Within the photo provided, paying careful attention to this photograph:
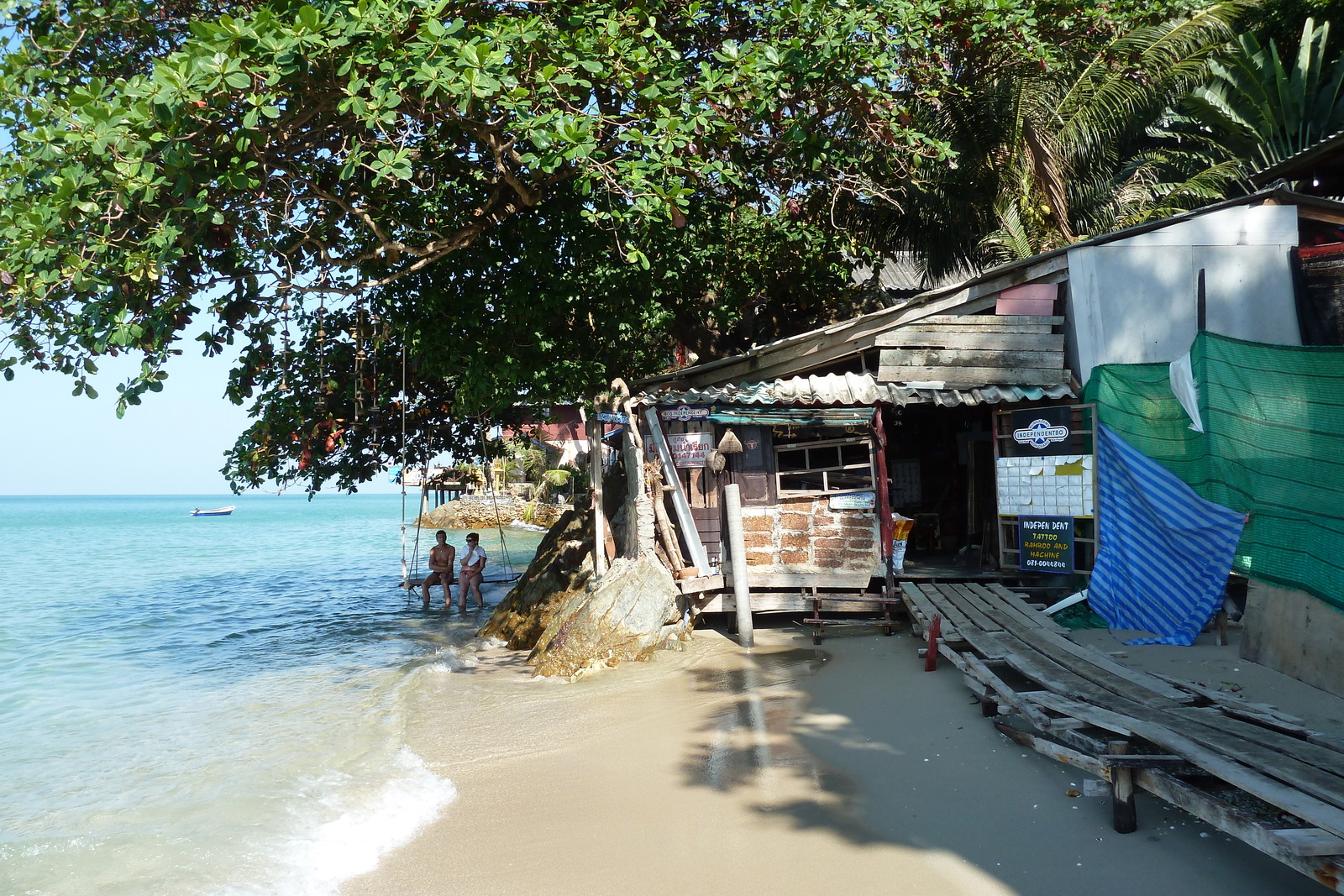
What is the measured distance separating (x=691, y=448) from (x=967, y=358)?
3493 millimetres

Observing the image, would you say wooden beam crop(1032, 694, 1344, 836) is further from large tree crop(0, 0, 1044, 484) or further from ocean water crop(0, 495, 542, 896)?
large tree crop(0, 0, 1044, 484)

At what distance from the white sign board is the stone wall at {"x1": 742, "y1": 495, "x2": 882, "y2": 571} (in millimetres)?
881

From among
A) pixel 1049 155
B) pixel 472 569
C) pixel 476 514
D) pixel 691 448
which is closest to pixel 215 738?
pixel 691 448

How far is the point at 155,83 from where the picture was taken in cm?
745

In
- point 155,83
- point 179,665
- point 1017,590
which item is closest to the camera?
point 155,83

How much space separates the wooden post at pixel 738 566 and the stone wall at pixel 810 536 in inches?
13.2

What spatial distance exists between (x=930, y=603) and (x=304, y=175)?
861 cm

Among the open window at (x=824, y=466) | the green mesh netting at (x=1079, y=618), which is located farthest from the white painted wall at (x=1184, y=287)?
the open window at (x=824, y=466)

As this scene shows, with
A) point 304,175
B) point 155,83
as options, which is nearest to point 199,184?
point 155,83

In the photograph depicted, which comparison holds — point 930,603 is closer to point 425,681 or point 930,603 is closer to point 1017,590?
point 1017,590

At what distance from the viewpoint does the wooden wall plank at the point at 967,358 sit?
400 inches

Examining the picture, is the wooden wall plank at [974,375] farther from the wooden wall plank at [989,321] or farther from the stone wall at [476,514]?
the stone wall at [476,514]

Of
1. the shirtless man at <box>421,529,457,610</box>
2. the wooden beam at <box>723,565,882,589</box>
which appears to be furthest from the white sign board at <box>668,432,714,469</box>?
the shirtless man at <box>421,529,457,610</box>

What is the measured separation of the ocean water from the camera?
5.94 m
